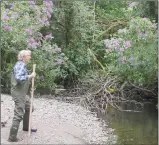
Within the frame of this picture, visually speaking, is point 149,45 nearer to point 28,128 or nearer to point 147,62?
point 147,62

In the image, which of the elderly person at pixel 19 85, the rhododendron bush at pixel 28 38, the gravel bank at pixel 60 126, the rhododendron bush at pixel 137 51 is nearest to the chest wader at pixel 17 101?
the elderly person at pixel 19 85

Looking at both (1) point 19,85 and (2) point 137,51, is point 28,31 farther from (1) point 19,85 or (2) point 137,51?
(1) point 19,85

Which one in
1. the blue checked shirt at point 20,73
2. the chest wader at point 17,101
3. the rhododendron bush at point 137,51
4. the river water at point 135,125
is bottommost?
the river water at point 135,125

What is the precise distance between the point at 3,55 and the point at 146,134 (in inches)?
182

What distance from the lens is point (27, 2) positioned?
964 cm

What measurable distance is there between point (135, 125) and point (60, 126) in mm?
1904

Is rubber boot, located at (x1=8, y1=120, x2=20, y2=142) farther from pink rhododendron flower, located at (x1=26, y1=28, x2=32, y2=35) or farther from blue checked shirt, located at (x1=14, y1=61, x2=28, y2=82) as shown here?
pink rhododendron flower, located at (x1=26, y1=28, x2=32, y2=35)

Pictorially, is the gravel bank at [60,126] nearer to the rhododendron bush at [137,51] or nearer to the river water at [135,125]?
the river water at [135,125]

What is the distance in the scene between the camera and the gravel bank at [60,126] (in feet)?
19.6

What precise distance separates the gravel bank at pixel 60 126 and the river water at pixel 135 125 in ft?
0.79

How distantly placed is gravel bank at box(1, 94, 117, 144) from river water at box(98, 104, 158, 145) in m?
0.24

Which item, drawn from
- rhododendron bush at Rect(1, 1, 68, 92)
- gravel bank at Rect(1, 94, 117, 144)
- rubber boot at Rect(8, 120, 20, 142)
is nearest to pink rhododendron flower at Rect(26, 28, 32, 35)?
rhododendron bush at Rect(1, 1, 68, 92)

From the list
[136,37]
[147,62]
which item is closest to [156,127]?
[147,62]

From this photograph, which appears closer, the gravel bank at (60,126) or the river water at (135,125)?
the gravel bank at (60,126)
